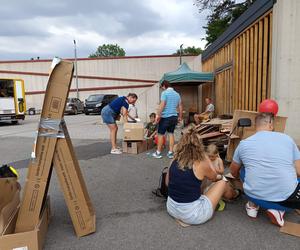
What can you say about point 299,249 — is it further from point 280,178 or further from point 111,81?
point 111,81

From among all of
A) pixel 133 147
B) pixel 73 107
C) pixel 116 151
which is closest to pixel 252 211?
pixel 133 147

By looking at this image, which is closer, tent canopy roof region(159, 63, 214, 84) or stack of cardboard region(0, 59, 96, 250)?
stack of cardboard region(0, 59, 96, 250)

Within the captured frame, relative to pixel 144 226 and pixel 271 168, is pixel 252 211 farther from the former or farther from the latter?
pixel 144 226

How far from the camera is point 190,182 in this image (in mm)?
Result: 3131

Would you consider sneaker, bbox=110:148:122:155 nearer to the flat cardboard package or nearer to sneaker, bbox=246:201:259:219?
the flat cardboard package

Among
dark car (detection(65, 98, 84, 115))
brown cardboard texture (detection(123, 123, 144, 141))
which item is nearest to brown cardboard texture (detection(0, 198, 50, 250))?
brown cardboard texture (detection(123, 123, 144, 141))

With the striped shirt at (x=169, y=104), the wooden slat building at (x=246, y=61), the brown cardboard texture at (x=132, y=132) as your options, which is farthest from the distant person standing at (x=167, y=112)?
the wooden slat building at (x=246, y=61)

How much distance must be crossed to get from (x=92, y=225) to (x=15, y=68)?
110 ft

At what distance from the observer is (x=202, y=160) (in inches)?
124

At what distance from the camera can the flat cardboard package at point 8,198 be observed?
2.75 meters

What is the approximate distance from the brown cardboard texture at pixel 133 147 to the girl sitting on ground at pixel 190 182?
4.07m

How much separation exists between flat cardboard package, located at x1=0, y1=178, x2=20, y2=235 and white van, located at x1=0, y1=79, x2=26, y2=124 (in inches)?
579

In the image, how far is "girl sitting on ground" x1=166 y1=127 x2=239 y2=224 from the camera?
3141 millimetres

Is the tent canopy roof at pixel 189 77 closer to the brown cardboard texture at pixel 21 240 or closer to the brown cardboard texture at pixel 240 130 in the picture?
the brown cardboard texture at pixel 240 130
